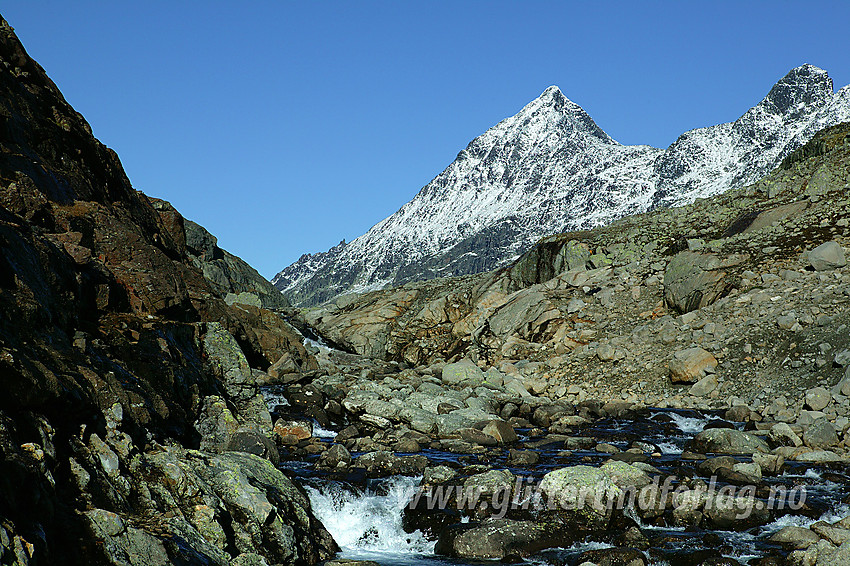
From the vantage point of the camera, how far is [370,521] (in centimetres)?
1453

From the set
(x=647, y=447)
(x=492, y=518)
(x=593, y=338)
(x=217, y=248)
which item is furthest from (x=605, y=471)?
(x=217, y=248)

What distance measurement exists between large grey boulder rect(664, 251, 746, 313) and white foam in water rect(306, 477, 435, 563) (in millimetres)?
24169

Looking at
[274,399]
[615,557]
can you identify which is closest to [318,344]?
[274,399]

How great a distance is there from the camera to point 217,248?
8188 cm

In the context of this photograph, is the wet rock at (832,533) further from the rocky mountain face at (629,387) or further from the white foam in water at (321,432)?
the white foam in water at (321,432)

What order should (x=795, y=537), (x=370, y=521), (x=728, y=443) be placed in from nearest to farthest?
(x=795, y=537), (x=370, y=521), (x=728, y=443)

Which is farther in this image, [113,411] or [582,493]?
[582,493]

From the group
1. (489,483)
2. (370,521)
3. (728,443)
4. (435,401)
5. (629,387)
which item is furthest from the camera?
(629,387)

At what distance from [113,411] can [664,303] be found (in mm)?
32531

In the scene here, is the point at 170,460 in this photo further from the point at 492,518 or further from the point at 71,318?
the point at 492,518

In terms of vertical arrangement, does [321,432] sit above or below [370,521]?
above

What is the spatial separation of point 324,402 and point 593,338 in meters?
16.6

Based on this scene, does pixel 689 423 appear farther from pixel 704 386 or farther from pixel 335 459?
pixel 335 459

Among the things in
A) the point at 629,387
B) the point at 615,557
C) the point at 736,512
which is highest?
the point at 629,387
